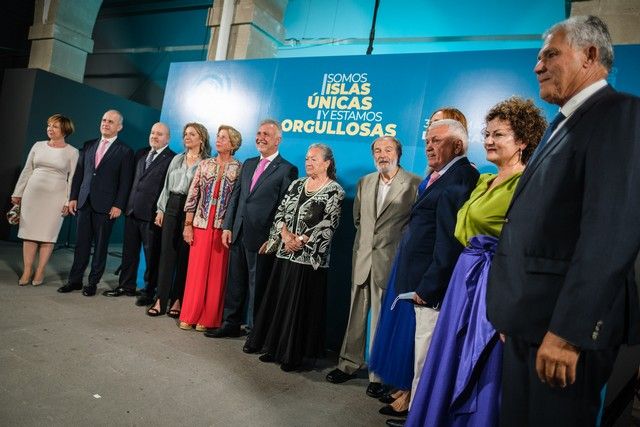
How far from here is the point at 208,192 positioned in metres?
3.70

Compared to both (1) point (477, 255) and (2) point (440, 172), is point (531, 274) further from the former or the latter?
(2) point (440, 172)

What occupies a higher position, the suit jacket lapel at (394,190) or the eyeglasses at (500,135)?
the eyeglasses at (500,135)

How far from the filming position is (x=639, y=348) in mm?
2709

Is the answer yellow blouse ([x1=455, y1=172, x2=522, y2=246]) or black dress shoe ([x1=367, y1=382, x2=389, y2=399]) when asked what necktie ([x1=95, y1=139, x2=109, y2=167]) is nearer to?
black dress shoe ([x1=367, y1=382, x2=389, y2=399])

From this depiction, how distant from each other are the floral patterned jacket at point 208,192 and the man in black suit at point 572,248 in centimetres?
278

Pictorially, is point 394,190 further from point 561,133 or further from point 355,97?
point 561,133

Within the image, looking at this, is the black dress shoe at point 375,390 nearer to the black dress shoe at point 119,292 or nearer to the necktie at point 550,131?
the necktie at point 550,131

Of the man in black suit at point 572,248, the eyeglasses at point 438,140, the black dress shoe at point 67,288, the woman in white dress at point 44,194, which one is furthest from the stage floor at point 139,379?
the eyeglasses at point 438,140

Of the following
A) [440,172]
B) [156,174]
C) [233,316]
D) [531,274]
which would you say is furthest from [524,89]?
[156,174]

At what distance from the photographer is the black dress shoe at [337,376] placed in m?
2.94

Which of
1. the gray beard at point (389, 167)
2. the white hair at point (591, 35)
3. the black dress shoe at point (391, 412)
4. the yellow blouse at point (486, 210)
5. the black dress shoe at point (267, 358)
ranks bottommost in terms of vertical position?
the black dress shoe at point (267, 358)

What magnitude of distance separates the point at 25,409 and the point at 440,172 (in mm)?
2390

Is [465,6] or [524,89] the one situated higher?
[465,6]

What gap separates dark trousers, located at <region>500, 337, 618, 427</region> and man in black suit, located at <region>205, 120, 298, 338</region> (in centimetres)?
248
